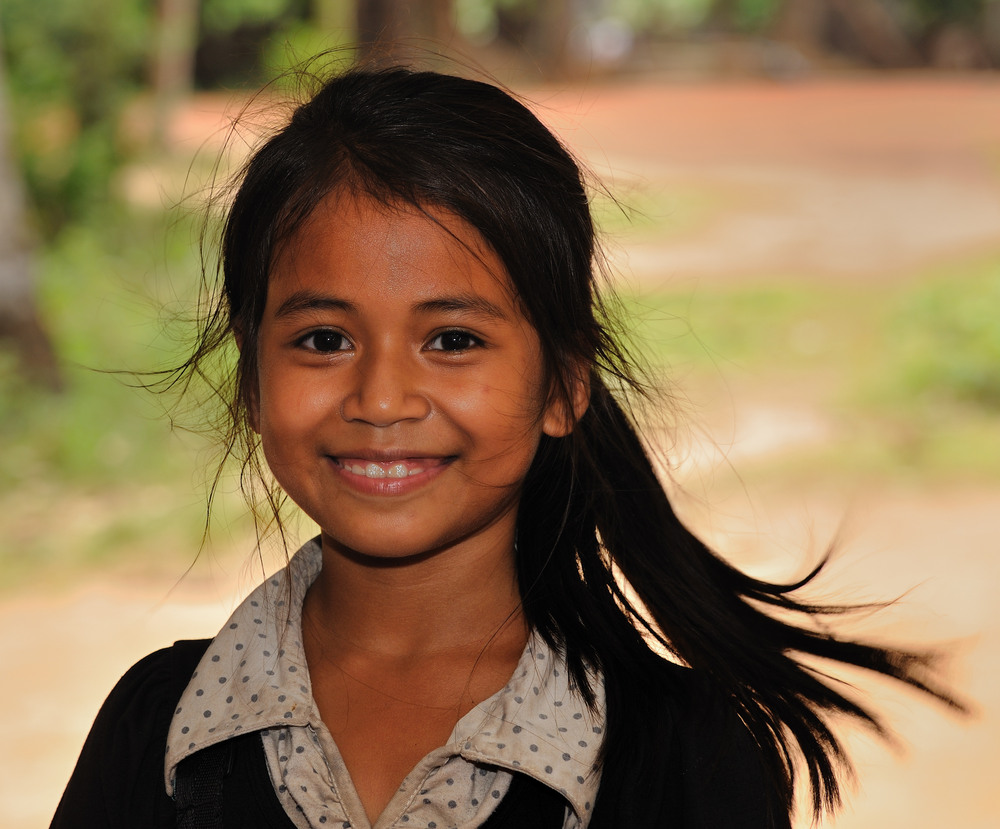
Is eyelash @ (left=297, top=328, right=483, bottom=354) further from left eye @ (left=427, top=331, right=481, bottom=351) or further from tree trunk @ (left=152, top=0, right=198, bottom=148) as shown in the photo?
tree trunk @ (left=152, top=0, right=198, bottom=148)

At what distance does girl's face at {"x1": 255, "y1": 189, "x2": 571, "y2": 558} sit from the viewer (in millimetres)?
1122

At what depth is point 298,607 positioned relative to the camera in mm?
1272

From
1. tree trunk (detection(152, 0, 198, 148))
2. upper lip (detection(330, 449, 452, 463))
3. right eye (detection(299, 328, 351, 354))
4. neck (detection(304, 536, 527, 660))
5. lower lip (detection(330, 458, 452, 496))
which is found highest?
tree trunk (detection(152, 0, 198, 148))

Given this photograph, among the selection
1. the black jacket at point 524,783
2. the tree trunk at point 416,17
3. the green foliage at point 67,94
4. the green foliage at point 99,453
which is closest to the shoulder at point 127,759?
the black jacket at point 524,783

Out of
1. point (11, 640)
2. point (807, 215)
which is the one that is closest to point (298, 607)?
point (11, 640)

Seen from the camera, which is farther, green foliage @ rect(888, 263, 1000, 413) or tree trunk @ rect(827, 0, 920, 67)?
tree trunk @ rect(827, 0, 920, 67)

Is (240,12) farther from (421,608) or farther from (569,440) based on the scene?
(421,608)

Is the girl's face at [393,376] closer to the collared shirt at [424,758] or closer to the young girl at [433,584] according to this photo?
the young girl at [433,584]

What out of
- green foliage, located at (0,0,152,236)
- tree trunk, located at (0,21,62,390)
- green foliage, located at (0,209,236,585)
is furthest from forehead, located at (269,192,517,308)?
green foliage, located at (0,0,152,236)

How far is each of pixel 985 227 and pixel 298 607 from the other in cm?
659

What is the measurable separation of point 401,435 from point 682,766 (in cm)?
36

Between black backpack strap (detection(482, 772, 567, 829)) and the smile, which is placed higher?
the smile

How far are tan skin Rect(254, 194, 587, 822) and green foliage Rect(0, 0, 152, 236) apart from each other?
215 inches

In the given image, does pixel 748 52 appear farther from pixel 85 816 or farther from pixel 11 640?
pixel 85 816
